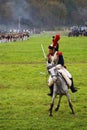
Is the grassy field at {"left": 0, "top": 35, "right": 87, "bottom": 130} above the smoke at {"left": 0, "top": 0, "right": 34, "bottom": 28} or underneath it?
above

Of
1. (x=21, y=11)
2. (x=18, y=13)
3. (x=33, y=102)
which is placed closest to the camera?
(x=33, y=102)

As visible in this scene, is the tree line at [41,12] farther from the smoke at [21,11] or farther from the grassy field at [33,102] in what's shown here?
the grassy field at [33,102]

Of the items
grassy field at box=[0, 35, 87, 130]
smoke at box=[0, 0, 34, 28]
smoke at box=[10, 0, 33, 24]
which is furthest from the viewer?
smoke at box=[10, 0, 33, 24]

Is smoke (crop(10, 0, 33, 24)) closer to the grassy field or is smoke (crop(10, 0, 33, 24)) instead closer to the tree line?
the tree line

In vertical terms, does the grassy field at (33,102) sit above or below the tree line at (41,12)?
above

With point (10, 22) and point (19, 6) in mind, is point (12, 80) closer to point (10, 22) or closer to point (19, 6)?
point (10, 22)

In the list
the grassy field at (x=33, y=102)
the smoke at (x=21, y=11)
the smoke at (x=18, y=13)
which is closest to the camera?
the grassy field at (x=33, y=102)

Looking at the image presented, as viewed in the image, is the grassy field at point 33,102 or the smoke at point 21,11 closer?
the grassy field at point 33,102

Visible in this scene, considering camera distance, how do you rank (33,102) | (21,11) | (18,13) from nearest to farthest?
(33,102) < (18,13) < (21,11)

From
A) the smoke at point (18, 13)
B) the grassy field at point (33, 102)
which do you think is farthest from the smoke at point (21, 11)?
the grassy field at point (33, 102)

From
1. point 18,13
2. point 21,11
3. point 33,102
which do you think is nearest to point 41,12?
point 21,11

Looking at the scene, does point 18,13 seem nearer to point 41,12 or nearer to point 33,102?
point 41,12

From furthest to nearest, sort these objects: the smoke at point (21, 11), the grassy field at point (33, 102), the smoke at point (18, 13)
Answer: the smoke at point (21, 11) < the smoke at point (18, 13) < the grassy field at point (33, 102)

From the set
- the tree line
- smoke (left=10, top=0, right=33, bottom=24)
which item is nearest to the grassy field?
the tree line
